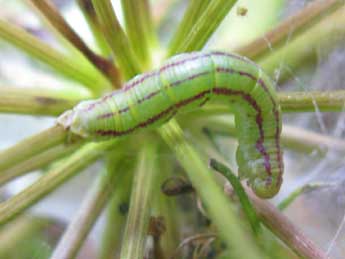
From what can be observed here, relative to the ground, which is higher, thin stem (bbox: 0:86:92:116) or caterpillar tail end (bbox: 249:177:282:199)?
thin stem (bbox: 0:86:92:116)

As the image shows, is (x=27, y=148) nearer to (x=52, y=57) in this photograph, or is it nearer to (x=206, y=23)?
(x=52, y=57)

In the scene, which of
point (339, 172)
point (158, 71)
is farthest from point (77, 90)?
point (339, 172)

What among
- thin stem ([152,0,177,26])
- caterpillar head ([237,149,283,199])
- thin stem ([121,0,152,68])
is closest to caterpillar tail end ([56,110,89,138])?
thin stem ([121,0,152,68])

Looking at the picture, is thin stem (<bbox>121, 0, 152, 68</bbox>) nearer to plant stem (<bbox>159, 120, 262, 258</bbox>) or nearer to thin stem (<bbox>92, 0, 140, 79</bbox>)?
thin stem (<bbox>92, 0, 140, 79</bbox>)

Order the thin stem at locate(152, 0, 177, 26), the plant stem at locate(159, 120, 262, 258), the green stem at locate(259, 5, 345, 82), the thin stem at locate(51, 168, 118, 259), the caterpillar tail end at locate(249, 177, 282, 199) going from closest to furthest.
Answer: the plant stem at locate(159, 120, 262, 258) < the thin stem at locate(51, 168, 118, 259) < the caterpillar tail end at locate(249, 177, 282, 199) < the green stem at locate(259, 5, 345, 82) < the thin stem at locate(152, 0, 177, 26)

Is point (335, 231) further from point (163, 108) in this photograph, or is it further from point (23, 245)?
point (23, 245)

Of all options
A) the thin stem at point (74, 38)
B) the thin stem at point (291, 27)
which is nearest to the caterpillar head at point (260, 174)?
the thin stem at point (291, 27)

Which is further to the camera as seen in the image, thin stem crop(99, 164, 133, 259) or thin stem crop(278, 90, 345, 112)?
thin stem crop(99, 164, 133, 259)
